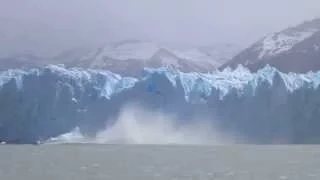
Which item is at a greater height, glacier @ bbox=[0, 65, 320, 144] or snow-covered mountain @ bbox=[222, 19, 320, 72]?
snow-covered mountain @ bbox=[222, 19, 320, 72]

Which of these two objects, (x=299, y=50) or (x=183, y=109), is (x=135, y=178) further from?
(x=299, y=50)

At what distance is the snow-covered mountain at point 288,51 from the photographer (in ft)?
319

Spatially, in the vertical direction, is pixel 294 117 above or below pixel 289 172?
above

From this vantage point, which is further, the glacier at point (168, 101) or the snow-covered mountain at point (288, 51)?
the snow-covered mountain at point (288, 51)

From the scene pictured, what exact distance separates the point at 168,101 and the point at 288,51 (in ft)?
126

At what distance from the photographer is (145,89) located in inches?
2894

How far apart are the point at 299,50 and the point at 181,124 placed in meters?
33.4

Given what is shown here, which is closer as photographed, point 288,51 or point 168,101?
point 168,101

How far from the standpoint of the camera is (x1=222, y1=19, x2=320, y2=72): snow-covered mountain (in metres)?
97.1

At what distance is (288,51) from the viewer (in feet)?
346

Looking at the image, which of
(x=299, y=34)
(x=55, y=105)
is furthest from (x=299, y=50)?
(x=55, y=105)

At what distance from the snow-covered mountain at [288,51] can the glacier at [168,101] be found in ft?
69.6

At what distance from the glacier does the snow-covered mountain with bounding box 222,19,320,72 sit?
21203mm

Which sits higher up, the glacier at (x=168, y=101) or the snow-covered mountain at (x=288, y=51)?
the snow-covered mountain at (x=288, y=51)
